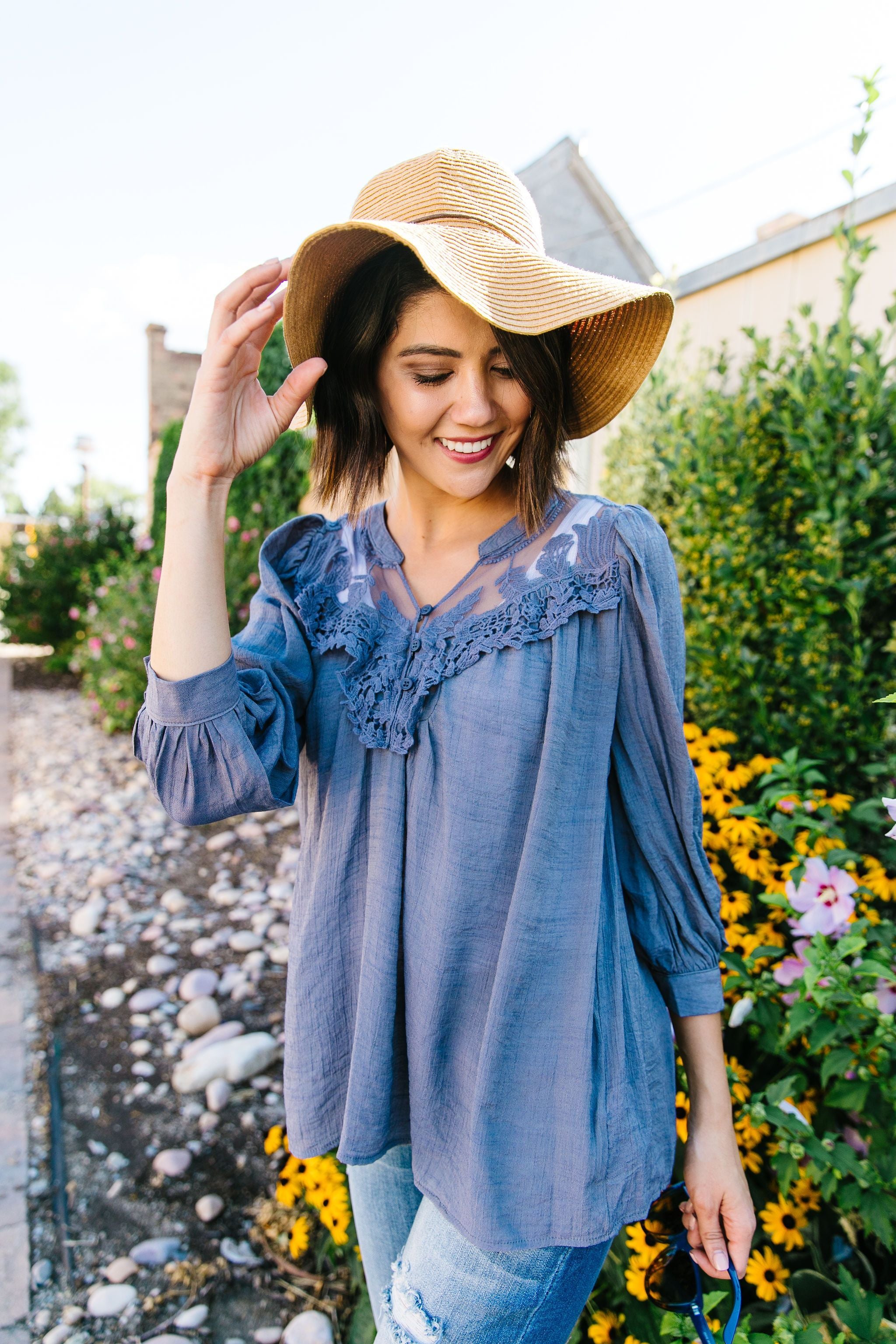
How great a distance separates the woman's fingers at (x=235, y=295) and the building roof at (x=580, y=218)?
9.26 m

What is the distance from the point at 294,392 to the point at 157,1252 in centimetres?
201

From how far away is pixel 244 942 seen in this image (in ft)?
10.9

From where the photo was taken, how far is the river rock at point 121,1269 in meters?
1.95

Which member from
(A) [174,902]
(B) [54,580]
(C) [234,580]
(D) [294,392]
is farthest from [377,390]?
(B) [54,580]

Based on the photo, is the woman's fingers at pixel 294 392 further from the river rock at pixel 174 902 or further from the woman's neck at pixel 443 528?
the river rock at pixel 174 902

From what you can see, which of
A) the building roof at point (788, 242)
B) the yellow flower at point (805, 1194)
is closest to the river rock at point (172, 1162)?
the yellow flower at point (805, 1194)

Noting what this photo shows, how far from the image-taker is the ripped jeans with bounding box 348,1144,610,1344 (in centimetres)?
103

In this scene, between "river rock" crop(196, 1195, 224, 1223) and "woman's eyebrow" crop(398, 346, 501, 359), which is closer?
"woman's eyebrow" crop(398, 346, 501, 359)

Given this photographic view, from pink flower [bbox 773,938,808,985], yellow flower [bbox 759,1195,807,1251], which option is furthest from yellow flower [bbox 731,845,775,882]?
yellow flower [bbox 759,1195,807,1251]

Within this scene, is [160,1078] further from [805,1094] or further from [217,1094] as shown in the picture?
[805,1094]

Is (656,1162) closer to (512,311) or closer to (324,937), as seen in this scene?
(324,937)

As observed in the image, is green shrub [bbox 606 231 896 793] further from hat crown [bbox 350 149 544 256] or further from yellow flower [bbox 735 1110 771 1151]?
hat crown [bbox 350 149 544 256]

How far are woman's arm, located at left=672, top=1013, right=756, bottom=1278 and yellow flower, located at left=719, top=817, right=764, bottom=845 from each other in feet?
2.72

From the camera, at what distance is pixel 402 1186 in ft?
4.20
